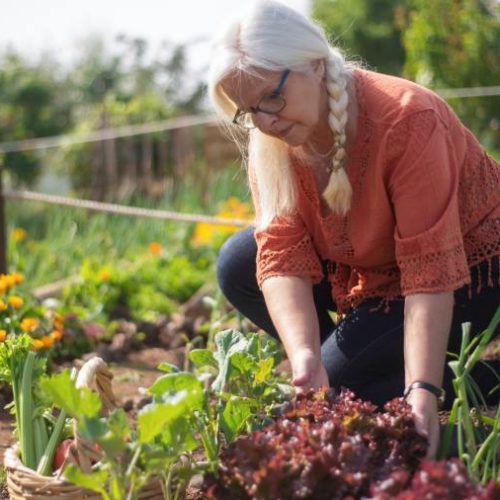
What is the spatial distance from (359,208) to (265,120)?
355mm

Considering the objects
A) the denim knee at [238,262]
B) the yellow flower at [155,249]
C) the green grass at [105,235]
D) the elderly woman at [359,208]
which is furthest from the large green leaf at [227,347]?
the yellow flower at [155,249]

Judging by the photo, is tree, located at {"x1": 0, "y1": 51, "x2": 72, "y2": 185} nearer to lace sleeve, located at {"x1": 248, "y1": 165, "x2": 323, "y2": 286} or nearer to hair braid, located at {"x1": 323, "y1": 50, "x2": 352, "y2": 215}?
lace sleeve, located at {"x1": 248, "y1": 165, "x2": 323, "y2": 286}

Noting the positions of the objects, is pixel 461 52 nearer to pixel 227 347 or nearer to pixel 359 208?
pixel 359 208

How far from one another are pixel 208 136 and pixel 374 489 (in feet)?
24.6

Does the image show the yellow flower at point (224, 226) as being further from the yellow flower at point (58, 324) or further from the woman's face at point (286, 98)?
the woman's face at point (286, 98)

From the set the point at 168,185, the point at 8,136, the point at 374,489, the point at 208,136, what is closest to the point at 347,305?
the point at 374,489

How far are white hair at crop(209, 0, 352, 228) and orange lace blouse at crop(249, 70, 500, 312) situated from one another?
0.05 m

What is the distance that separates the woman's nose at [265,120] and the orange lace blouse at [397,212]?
23cm

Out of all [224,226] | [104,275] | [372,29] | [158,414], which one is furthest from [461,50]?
[158,414]

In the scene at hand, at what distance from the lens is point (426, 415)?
2074 mm

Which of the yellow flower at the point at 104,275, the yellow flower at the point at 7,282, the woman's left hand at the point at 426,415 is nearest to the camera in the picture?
the woman's left hand at the point at 426,415

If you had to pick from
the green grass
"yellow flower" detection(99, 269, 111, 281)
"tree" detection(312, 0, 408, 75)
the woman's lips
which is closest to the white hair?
the woman's lips

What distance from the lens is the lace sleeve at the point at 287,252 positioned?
261 centimetres

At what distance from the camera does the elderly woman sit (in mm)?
2273
